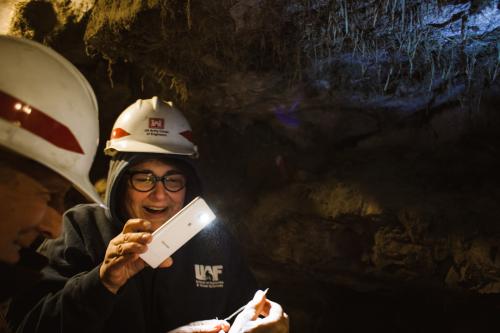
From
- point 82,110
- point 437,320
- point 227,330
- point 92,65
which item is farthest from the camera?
point 92,65

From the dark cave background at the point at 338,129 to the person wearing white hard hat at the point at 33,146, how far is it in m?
1.31

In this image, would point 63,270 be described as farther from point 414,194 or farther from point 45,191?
point 414,194

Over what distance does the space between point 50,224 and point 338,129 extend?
367cm

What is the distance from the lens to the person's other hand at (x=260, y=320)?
1825mm

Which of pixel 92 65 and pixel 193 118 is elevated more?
pixel 92 65

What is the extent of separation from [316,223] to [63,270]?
258 cm

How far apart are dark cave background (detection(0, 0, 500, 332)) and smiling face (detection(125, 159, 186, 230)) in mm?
1161

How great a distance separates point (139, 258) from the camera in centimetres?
182

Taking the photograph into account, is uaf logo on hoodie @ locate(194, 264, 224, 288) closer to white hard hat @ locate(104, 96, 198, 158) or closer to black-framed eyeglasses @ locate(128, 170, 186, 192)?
black-framed eyeglasses @ locate(128, 170, 186, 192)

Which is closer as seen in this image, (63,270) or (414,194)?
(63,270)

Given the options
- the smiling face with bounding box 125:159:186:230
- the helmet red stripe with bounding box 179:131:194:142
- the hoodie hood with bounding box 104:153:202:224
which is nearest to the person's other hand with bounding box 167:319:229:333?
the smiling face with bounding box 125:159:186:230

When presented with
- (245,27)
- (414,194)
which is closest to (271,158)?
(414,194)

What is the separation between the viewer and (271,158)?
14.6ft

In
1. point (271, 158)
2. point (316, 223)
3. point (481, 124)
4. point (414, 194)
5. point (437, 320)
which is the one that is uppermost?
point (481, 124)
